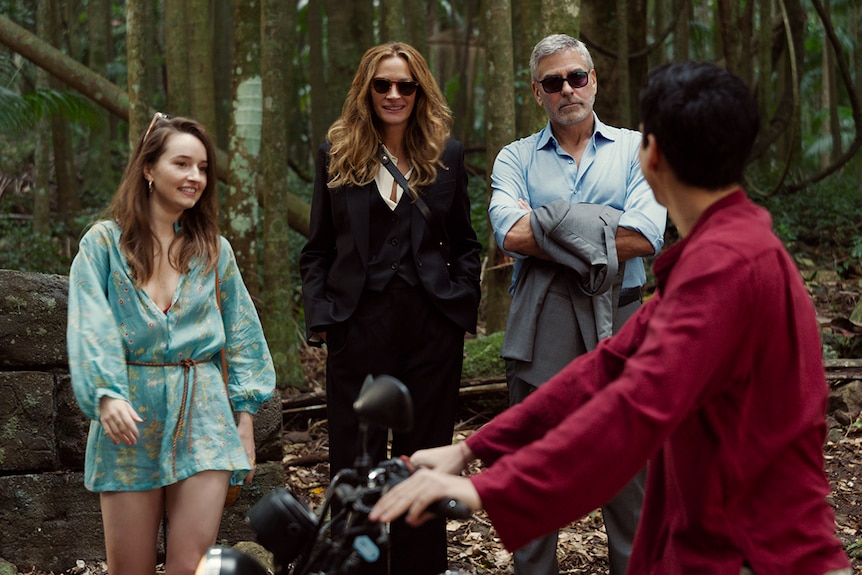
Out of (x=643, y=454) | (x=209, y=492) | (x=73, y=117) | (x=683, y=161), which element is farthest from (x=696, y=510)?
(x=73, y=117)

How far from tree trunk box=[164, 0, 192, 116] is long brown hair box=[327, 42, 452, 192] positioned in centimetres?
389

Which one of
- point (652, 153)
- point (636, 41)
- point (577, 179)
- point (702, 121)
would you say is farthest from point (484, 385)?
point (636, 41)

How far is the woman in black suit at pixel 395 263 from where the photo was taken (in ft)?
14.5

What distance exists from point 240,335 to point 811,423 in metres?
2.36

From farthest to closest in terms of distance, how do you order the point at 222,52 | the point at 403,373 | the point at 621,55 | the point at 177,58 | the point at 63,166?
the point at 222,52
the point at 63,166
the point at 621,55
the point at 177,58
the point at 403,373

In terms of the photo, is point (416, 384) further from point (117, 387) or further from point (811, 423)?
point (811, 423)

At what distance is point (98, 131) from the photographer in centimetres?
1742

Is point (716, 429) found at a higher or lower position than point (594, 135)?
lower

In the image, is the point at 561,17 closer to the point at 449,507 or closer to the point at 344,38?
the point at 449,507

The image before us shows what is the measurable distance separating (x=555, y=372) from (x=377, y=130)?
134 centimetres

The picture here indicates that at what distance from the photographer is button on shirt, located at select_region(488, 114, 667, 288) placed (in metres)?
4.31

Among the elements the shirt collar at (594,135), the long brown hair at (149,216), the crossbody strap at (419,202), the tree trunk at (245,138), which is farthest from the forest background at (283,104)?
the long brown hair at (149,216)

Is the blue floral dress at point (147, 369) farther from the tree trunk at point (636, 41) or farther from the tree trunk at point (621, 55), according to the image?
the tree trunk at point (636, 41)

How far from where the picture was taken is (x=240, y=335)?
153 inches
